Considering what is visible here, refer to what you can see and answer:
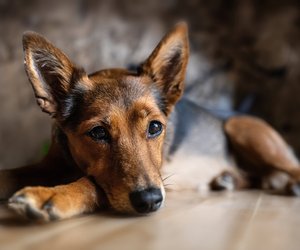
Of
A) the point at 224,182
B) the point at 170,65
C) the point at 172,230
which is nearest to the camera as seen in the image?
the point at 172,230

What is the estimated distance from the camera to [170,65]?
252 cm

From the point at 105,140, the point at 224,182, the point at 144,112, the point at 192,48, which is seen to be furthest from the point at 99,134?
the point at 192,48

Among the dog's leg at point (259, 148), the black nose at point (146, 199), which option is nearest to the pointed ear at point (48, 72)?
the black nose at point (146, 199)

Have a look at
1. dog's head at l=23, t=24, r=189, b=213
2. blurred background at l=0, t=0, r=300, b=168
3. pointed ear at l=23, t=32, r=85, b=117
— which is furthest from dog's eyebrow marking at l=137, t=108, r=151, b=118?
blurred background at l=0, t=0, r=300, b=168

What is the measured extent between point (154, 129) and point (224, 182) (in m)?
0.93

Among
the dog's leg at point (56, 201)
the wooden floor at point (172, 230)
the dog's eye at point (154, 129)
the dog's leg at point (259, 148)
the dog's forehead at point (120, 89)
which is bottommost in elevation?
the dog's leg at point (259, 148)

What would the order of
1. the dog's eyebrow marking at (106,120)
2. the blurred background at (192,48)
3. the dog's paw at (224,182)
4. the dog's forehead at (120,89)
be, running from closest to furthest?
the dog's eyebrow marking at (106,120), the dog's forehead at (120,89), the dog's paw at (224,182), the blurred background at (192,48)

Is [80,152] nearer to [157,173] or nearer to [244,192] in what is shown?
[157,173]

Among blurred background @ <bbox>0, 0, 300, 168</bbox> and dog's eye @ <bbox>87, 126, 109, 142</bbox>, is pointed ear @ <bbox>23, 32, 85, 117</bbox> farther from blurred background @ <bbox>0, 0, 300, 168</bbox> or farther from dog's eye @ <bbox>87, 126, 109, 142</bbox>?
blurred background @ <bbox>0, 0, 300, 168</bbox>

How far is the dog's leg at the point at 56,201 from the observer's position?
5.57ft

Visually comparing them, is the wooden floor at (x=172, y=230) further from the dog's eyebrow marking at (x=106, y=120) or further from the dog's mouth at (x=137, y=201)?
the dog's eyebrow marking at (x=106, y=120)

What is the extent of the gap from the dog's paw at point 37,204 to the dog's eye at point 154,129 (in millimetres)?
596

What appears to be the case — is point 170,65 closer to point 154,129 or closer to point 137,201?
point 154,129

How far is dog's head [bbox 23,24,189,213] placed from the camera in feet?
6.46
